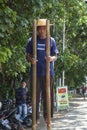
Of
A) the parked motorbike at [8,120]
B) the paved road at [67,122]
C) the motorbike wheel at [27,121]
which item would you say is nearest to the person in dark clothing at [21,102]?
the motorbike wheel at [27,121]

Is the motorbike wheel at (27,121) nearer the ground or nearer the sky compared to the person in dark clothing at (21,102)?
nearer the ground

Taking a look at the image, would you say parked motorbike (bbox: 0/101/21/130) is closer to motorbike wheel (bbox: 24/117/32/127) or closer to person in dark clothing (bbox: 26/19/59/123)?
motorbike wheel (bbox: 24/117/32/127)

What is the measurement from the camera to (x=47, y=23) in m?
7.10

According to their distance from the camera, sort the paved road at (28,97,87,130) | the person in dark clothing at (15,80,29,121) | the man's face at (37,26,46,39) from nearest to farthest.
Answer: the man's face at (37,26,46,39) < the paved road at (28,97,87,130) < the person in dark clothing at (15,80,29,121)

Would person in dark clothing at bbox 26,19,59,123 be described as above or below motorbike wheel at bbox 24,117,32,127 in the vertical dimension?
above

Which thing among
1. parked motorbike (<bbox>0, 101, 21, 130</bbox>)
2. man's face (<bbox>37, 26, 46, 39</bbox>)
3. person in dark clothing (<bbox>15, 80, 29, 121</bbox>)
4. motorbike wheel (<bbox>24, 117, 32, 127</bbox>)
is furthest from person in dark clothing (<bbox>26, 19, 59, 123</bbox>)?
motorbike wheel (<bbox>24, 117, 32, 127</bbox>)

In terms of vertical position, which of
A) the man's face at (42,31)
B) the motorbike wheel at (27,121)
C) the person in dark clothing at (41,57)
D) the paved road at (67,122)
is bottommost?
the paved road at (67,122)

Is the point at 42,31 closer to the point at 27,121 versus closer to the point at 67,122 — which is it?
the point at 27,121

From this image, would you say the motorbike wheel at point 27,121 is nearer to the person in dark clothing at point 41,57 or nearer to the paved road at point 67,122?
the paved road at point 67,122

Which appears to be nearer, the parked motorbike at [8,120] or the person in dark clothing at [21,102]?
the parked motorbike at [8,120]

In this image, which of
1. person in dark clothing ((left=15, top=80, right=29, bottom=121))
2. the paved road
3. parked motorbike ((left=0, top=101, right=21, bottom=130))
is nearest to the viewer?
parked motorbike ((left=0, top=101, right=21, bottom=130))

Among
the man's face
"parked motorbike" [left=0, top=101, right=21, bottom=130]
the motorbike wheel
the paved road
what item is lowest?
the paved road

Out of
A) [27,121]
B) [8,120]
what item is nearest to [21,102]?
[27,121]

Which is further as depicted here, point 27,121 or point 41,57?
point 27,121
